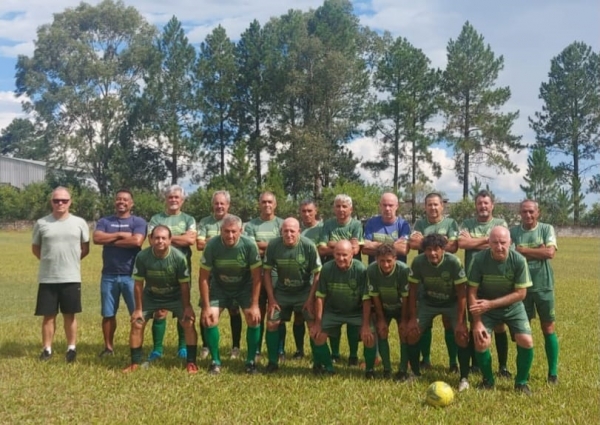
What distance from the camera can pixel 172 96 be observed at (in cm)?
5681

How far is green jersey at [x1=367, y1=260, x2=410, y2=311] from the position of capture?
712 centimetres

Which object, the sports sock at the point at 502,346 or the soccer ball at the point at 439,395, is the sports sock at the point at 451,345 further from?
the soccer ball at the point at 439,395

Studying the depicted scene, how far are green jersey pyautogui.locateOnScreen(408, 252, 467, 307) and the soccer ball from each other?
111 cm

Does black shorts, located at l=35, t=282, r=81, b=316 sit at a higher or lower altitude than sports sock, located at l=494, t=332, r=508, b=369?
higher

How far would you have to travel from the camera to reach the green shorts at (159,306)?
763 centimetres

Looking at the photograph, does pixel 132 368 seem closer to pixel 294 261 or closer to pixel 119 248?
pixel 119 248

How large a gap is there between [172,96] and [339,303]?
2055 inches

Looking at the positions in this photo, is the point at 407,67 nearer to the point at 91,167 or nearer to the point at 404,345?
the point at 91,167

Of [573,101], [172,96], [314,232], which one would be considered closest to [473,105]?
[573,101]

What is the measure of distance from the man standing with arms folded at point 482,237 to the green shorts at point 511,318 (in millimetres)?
407

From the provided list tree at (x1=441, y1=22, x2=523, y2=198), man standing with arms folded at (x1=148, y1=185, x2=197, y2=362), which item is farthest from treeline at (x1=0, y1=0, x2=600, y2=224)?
man standing with arms folded at (x1=148, y1=185, x2=197, y2=362)

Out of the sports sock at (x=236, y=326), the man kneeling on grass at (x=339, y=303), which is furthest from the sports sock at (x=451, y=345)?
the sports sock at (x=236, y=326)

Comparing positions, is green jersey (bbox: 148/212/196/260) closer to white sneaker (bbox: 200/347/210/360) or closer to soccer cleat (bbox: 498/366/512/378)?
white sneaker (bbox: 200/347/210/360)

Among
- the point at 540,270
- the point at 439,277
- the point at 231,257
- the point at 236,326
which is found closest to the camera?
the point at 439,277
